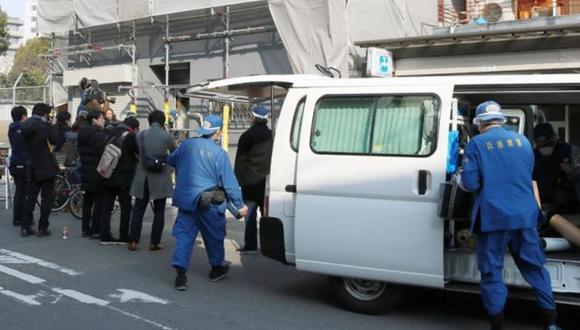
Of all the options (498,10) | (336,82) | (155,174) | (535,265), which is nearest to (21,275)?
(155,174)

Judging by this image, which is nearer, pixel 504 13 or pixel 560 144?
pixel 560 144

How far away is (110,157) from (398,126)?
4.59 m

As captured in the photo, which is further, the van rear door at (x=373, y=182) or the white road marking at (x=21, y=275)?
the white road marking at (x=21, y=275)

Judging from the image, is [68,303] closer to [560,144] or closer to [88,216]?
[88,216]

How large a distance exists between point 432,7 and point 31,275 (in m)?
10.9

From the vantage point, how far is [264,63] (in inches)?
577

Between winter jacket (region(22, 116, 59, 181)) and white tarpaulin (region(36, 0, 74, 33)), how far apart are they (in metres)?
10.9

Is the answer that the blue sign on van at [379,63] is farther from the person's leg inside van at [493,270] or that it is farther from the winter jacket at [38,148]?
the person's leg inside van at [493,270]

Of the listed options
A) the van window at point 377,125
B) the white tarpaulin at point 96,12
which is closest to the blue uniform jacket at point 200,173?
the van window at point 377,125

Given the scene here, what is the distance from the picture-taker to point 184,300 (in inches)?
241

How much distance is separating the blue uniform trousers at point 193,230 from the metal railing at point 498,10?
822cm

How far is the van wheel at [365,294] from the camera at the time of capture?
5539mm

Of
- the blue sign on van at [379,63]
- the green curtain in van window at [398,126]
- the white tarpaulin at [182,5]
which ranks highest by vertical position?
the white tarpaulin at [182,5]

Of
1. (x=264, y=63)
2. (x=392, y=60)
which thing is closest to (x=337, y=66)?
(x=392, y=60)
